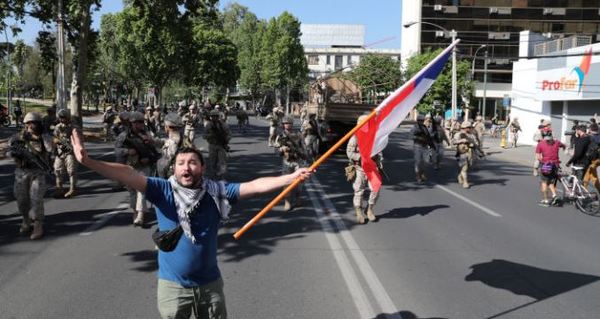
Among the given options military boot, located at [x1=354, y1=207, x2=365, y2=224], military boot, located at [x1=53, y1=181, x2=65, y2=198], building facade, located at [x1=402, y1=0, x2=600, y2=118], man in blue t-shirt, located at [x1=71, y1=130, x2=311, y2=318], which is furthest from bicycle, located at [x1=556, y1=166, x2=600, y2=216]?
building facade, located at [x1=402, y1=0, x2=600, y2=118]

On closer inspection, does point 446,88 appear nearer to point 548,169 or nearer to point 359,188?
point 548,169

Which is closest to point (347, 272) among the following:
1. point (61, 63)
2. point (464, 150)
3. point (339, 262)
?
point (339, 262)

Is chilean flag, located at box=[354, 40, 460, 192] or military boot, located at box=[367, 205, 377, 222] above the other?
chilean flag, located at box=[354, 40, 460, 192]

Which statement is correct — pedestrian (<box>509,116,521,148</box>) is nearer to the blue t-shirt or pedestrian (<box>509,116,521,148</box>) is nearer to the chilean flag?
the chilean flag

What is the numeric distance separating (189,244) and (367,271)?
10.8 ft

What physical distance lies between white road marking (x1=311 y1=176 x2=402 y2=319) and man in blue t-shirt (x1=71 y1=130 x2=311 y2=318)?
210cm

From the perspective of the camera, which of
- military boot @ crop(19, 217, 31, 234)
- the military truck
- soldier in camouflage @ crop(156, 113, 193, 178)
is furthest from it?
the military truck

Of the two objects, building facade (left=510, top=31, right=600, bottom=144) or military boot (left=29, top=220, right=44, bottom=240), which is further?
building facade (left=510, top=31, right=600, bottom=144)

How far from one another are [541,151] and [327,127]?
8.87 metres

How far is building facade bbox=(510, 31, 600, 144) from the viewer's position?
24.5m

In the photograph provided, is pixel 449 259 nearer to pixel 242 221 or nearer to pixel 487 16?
pixel 242 221

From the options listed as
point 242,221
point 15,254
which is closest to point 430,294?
point 242,221

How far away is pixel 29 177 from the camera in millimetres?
7625

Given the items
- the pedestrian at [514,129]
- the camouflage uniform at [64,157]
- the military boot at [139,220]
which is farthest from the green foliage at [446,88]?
the military boot at [139,220]
